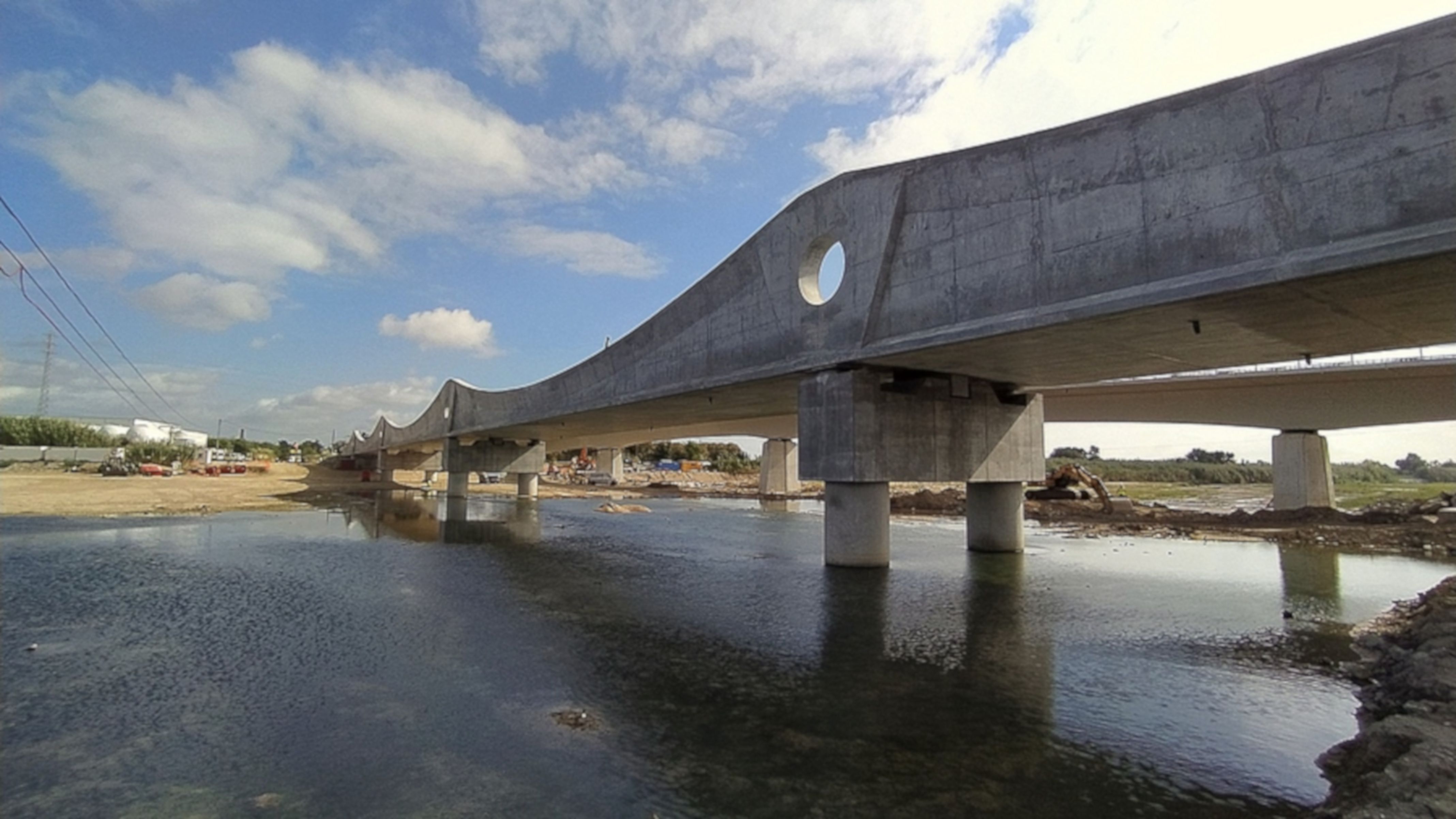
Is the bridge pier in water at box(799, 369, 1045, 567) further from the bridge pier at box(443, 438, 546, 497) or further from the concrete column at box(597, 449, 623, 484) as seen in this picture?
the concrete column at box(597, 449, 623, 484)

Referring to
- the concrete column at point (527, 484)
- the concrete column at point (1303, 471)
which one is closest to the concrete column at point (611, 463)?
the concrete column at point (527, 484)

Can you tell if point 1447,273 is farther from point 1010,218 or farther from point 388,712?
point 388,712

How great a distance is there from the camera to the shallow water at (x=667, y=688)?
706 centimetres

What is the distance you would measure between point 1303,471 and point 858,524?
3671 cm

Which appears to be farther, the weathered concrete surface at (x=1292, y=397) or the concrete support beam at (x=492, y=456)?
the concrete support beam at (x=492, y=456)

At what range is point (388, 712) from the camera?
30.2 feet

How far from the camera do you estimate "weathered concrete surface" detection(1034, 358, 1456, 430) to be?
34.3 m

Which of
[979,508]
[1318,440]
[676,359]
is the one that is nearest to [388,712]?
[676,359]

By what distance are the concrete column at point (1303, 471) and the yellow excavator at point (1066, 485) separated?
31.0 feet

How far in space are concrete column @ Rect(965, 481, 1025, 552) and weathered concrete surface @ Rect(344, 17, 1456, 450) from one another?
5.37m

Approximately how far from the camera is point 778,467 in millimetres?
70750

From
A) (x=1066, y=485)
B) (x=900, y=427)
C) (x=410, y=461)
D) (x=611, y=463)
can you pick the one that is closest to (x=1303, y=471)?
(x=1066, y=485)

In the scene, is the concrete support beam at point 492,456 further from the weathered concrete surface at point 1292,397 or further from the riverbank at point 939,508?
the weathered concrete surface at point 1292,397

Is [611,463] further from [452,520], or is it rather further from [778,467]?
[452,520]
